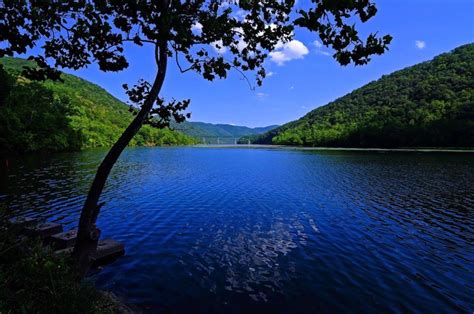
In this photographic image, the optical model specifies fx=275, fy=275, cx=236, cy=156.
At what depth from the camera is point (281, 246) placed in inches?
704

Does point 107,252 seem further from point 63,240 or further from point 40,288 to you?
point 40,288

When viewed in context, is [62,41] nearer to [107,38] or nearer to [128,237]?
[107,38]

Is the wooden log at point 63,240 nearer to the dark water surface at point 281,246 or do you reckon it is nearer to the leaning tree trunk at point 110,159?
the dark water surface at point 281,246

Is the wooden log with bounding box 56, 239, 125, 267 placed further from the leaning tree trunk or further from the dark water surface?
the leaning tree trunk

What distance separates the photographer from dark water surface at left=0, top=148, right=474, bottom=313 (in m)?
11.8

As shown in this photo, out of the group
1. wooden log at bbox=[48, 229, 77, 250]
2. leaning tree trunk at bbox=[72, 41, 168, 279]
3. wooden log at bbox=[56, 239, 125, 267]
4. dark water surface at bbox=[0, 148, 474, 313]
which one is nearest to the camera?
leaning tree trunk at bbox=[72, 41, 168, 279]

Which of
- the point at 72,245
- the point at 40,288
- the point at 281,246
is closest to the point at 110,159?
the point at 40,288

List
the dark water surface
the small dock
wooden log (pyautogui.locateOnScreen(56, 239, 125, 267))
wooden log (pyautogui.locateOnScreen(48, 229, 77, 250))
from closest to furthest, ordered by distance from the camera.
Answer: the dark water surface → wooden log (pyautogui.locateOnScreen(56, 239, 125, 267)) → the small dock → wooden log (pyautogui.locateOnScreen(48, 229, 77, 250))

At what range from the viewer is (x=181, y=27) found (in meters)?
7.02

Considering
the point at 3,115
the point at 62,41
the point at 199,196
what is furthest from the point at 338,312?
the point at 3,115

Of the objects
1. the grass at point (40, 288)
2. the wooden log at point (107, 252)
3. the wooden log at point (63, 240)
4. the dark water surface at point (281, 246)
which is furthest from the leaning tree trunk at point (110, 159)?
the wooden log at point (63, 240)

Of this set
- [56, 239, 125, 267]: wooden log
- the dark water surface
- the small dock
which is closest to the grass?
the dark water surface

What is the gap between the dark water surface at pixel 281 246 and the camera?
11828mm

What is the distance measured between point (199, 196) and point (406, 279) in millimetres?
23984
